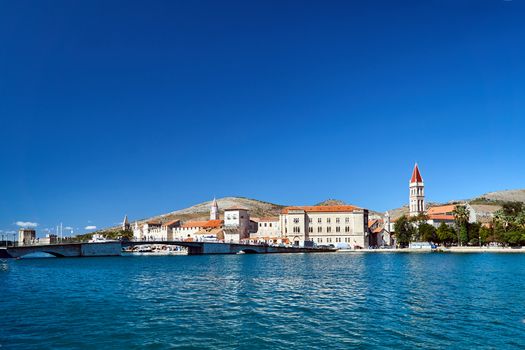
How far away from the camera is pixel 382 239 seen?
188 metres

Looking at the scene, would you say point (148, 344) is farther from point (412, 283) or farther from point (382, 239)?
point (382, 239)

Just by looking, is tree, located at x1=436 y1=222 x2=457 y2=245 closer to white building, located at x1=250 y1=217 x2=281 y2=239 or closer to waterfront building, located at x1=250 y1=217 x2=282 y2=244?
waterfront building, located at x1=250 y1=217 x2=282 y2=244

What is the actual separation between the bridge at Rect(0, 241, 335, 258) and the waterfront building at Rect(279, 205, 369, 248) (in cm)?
1290

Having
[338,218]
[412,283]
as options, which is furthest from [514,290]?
[338,218]

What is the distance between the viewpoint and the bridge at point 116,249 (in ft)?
372

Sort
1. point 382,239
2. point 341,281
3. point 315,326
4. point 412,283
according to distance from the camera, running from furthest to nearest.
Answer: point 382,239 < point 341,281 < point 412,283 < point 315,326

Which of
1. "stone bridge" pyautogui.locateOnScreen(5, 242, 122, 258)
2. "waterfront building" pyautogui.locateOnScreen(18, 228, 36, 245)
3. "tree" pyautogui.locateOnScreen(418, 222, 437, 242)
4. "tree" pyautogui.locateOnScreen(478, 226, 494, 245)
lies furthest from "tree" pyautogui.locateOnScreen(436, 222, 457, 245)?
"waterfront building" pyautogui.locateOnScreen(18, 228, 36, 245)

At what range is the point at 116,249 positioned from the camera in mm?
134250

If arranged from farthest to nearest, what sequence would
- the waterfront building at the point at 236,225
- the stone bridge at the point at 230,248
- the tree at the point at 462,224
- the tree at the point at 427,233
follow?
the waterfront building at the point at 236,225 → the tree at the point at 427,233 → the tree at the point at 462,224 → the stone bridge at the point at 230,248

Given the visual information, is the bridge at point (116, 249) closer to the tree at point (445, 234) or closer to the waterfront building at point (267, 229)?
the waterfront building at point (267, 229)

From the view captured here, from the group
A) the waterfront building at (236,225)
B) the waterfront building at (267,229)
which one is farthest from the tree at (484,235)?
the waterfront building at (236,225)

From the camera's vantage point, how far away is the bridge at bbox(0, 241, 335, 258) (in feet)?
372

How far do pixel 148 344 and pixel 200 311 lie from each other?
9.39 meters

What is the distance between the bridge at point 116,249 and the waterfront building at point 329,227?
12901 mm
